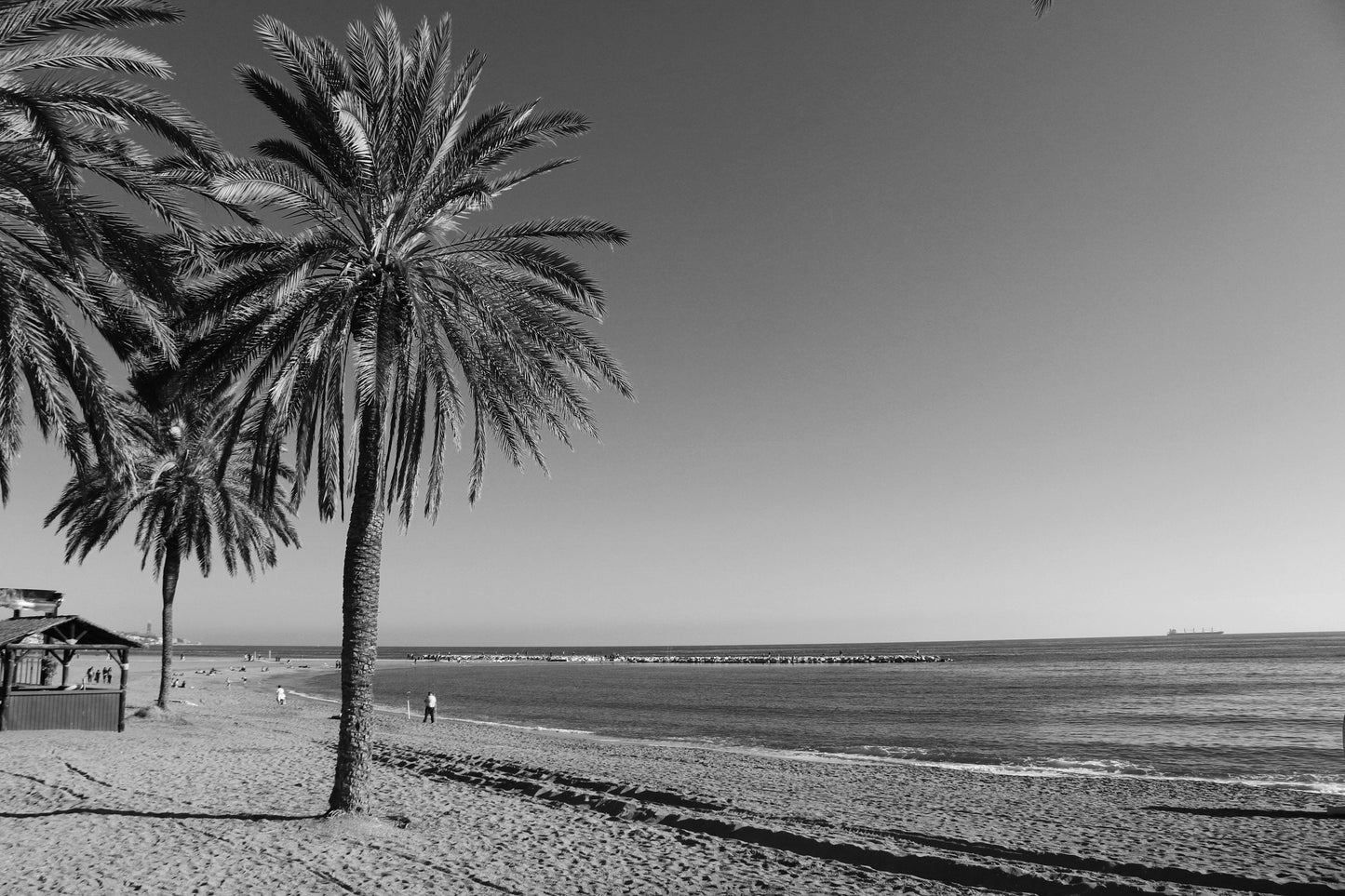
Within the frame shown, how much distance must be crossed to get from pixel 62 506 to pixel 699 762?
75.1ft

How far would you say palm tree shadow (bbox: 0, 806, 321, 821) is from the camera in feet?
40.7

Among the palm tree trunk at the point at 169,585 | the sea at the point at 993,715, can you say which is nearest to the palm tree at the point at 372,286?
the palm tree trunk at the point at 169,585

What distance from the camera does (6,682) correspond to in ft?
71.7

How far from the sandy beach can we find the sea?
22.2ft

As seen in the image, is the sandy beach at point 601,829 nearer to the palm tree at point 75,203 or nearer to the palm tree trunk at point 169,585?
the palm tree trunk at point 169,585

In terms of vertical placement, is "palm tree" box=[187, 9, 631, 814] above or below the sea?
above

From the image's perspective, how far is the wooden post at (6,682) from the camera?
21375mm

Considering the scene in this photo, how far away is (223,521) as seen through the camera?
26312mm

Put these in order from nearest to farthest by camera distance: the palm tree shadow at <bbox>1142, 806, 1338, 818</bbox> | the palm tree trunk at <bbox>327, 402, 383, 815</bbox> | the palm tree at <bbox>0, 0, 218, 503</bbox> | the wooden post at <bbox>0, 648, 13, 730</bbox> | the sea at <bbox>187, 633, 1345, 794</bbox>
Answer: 1. the palm tree at <bbox>0, 0, 218, 503</bbox>
2. the palm tree trunk at <bbox>327, 402, 383, 815</bbox>
3. the palm tree shadow at <bbox>1142, 806, 1338, 818</bbox>
4. the wooden post at <bbox>0, 648, 13, 730</bbox>
5. the sea at <bbox>187, 633, 1345, 794</bbox>

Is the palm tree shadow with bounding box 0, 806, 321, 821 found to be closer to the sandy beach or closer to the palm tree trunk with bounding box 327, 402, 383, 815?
the sandy beach

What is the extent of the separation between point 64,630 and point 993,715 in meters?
42.9

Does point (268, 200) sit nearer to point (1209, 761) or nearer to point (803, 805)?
point (803, 805)

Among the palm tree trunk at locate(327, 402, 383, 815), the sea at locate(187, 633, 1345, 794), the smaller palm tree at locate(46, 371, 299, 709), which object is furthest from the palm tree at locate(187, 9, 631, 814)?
the sea at locate(187, 633, 1345, 794)

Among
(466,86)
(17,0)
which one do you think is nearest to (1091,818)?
(466,86)
